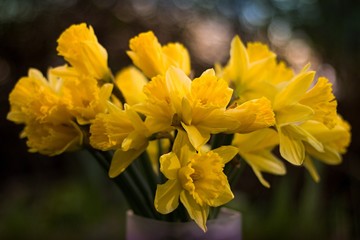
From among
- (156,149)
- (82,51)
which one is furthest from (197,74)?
(82,51)

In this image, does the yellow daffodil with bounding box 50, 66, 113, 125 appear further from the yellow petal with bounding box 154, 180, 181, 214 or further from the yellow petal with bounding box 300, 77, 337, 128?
the yellow petal with bounding box 300, 77, 337, 128

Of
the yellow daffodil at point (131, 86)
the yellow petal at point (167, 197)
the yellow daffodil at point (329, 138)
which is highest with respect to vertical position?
the yellow daffodil at point (131, 86)

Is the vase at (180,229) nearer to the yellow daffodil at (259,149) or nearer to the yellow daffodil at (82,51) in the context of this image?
the yellow daffodil at (259,149)

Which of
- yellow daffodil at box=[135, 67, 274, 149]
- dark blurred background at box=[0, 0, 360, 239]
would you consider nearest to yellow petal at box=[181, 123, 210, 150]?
yellow daffodil at box=[135, 67, 274, 149]

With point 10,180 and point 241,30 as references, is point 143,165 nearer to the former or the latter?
point 241,30

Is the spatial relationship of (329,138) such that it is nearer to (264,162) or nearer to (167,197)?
(264,162)

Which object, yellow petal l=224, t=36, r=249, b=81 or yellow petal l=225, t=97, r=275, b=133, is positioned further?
yellow petal l=224, t=36, r=249, b=81

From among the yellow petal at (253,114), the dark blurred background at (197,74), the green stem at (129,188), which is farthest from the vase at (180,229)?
the dark blurred background at (197,74)

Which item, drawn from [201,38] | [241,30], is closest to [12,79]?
[201,38]
